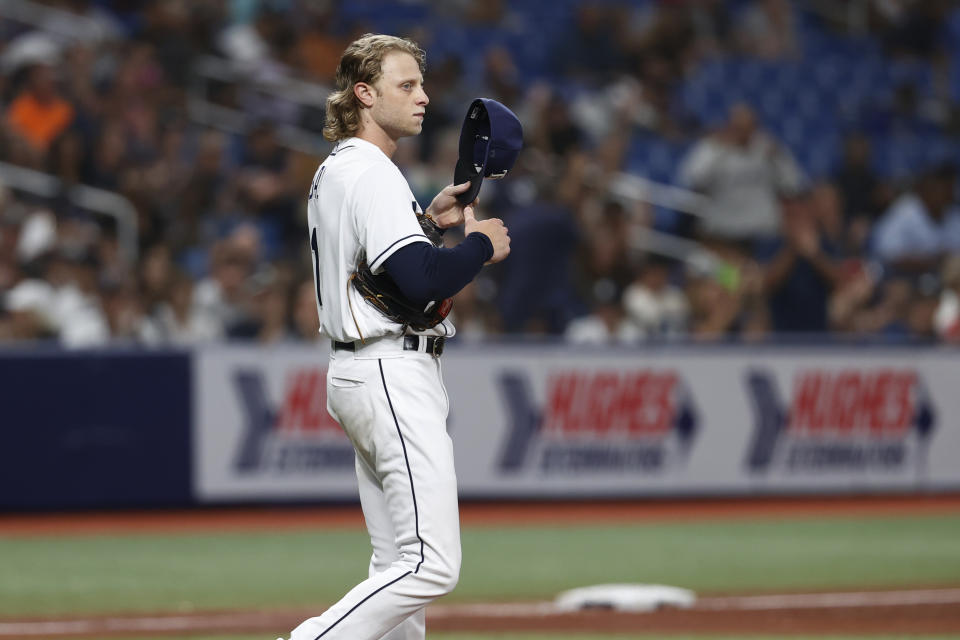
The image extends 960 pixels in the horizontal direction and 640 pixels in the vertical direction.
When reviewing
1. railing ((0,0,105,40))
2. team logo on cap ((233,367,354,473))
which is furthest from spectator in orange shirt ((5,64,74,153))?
team logo on cap ((233,367,354,473))

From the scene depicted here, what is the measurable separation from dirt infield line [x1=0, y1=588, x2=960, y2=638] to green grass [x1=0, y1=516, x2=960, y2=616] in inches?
14.2

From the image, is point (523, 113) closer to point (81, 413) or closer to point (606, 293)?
point (606, 293)

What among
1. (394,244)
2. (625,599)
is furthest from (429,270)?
(625,599)

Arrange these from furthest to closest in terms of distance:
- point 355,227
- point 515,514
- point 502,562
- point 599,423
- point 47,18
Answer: point 47,18
point 599,423
point 515,514
point 502,562
point 355,227

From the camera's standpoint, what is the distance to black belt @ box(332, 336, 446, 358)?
4293 millimetres

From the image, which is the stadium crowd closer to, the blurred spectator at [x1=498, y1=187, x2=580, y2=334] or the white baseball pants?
the blurred spectator at [x1=498, y1=187, x2=580, y2=334]

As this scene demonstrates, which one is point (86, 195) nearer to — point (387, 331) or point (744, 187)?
point (744, 187)

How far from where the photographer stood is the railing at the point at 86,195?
1296 centimetres

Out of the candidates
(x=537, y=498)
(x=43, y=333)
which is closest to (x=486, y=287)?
(x=537, y=498)

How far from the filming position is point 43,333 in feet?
38.4

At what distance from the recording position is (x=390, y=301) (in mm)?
4262

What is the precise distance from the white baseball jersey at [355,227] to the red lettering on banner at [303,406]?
739 centimetres

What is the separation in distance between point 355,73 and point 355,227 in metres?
0.50

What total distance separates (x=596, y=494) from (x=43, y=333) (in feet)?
15.3
